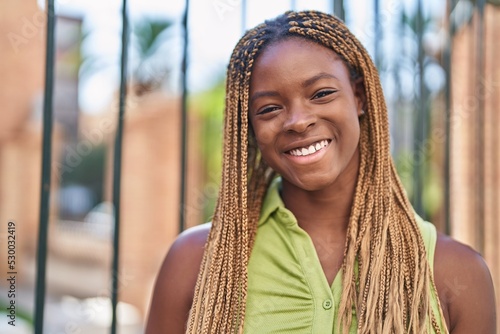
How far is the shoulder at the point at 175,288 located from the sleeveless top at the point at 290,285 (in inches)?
6.5

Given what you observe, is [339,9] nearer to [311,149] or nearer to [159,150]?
[311,149]

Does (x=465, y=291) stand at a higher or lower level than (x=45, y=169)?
lower

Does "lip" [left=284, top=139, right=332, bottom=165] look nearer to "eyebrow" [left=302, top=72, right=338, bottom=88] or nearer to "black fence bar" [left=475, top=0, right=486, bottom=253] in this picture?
"eyebrow" [left=302, top=72, right=338, bottom=88]

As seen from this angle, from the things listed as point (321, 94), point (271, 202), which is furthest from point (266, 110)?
point (271, 202)

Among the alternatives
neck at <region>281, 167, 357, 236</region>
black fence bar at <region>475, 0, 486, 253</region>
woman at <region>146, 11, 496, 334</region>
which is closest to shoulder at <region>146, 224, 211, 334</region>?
woman at <region>146, 11, 496, 334</region>

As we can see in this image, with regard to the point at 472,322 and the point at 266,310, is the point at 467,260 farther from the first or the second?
the point at 266,310

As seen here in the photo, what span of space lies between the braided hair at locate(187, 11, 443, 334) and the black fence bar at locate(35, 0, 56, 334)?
46 cm

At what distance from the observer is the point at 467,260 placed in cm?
168

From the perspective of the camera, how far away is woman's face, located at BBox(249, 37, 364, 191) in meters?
1.62

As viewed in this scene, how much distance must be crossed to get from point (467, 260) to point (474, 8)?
4.58 ft

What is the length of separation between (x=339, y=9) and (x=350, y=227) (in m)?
0.88

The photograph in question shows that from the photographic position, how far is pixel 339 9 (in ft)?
7.36

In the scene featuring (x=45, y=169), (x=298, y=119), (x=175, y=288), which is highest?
(x=298, y=119)

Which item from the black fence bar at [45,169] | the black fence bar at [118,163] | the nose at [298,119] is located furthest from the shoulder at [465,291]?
the black fence bar at [45,169]
